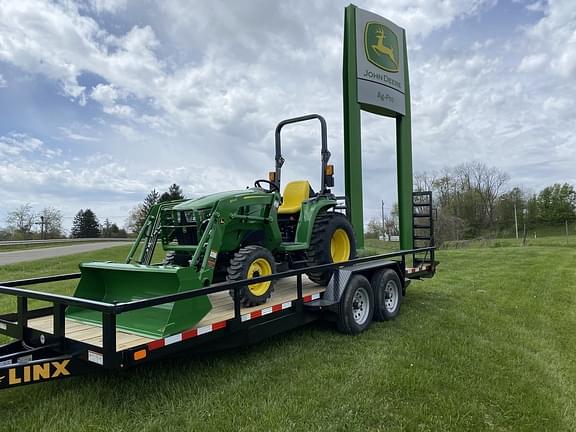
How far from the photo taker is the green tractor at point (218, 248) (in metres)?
3.81

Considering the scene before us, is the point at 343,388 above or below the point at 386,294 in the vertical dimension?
below

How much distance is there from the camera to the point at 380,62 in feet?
27.7

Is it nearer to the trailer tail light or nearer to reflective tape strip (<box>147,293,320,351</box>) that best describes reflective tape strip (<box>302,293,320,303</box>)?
reflective tape strip (<box>147,293,320,351</box>)

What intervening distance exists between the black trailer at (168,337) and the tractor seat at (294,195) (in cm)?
112

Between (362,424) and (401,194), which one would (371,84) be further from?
(362,424)

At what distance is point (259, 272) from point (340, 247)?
6.73 feet

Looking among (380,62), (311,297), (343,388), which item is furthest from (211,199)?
(380,62)

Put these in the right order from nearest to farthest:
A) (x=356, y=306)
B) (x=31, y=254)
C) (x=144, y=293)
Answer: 1. (x=144, y=293)
2. (x=356, y=306)
3. (x=31, y=254)

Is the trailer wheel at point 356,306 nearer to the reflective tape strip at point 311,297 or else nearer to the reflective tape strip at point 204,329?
the reflective tape strip at point 311,297

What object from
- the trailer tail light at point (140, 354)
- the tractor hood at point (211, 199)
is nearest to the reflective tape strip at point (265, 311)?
the trailer tail light at point (140, 354)

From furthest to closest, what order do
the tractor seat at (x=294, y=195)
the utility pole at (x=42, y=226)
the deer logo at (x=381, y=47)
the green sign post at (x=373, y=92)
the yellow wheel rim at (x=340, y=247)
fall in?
1. the utility pole at (x=42, y=226)
2. the deer logo at (x=381, y=47)
3. the green sign post at (x=373, y=92)
4. the yellow wheel rim at (x=340, y=247)
5. the tractor seat at (x=294, y=195)

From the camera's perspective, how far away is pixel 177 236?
5.06 m

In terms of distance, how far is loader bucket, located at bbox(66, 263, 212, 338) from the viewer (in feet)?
11.4

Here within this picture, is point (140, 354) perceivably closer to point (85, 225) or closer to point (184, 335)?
point (184, 335)
